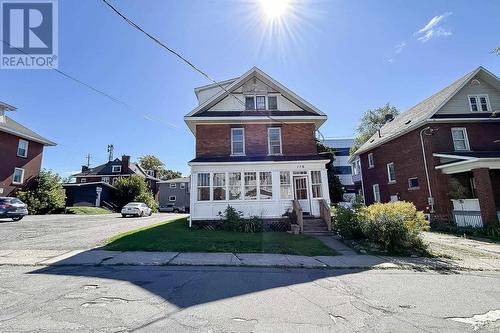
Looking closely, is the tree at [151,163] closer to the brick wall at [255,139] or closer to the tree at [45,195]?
the tree at [45,195]

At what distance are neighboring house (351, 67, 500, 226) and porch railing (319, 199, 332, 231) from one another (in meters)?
8.65

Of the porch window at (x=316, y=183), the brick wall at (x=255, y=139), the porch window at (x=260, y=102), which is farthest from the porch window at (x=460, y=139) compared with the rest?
the porch window at (x=260, y=102)

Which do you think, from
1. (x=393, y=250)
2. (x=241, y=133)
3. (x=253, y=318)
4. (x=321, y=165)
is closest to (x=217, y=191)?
(x=241, y=133)

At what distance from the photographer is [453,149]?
18.4 m

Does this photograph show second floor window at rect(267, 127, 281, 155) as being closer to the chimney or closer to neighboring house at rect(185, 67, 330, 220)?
neighboring house at rect(185, 67, 330, 220)

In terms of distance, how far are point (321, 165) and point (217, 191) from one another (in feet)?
22.1

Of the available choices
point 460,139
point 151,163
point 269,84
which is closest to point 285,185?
point 269,84

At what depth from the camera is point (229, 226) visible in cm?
1455

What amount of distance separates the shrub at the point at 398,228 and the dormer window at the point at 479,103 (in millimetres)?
15306

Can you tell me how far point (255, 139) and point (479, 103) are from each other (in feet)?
58.5

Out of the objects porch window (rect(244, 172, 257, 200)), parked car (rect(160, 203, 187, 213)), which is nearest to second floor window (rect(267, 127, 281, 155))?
porch window (rect(244, 172, 257, 200))

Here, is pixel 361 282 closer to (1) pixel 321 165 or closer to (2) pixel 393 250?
(2) pixel 393 250

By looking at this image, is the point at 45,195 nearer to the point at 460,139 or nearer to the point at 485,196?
the point at 485,196

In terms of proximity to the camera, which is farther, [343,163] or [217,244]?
[343,163]
